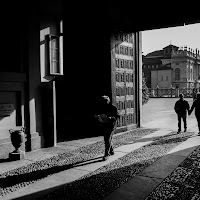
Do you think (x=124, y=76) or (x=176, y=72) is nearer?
(x=124, y=76)

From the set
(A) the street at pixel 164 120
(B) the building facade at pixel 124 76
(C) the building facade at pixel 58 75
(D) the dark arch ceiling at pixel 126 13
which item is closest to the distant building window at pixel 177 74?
(A) the street at pixel 164 120

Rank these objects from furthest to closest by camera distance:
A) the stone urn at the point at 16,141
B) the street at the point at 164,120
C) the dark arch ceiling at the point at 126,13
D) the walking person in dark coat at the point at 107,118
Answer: the street at the point at 164,120 → the dark arch ceiling at the point at 126,13 → the stone urn at the point at 16,141 → the walking person in dark coat at the point at 107,118

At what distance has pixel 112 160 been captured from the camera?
21.2 ft

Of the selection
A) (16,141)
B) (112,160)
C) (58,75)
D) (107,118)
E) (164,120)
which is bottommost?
(112,160)

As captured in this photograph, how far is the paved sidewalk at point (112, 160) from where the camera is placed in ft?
14.2

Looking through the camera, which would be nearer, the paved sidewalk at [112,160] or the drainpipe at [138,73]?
the paved sidewalk at [112,160]

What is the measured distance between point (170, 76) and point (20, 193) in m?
77.0

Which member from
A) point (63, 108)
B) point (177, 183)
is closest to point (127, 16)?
point (63, 108)

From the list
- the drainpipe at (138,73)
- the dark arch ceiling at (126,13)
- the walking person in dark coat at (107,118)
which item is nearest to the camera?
the walking person in dark coat at (107,118)

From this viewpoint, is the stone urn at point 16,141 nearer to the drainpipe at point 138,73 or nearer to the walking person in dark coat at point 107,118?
the walking person in dark coat at point 107,118

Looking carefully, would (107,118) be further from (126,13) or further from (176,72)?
(176,72)

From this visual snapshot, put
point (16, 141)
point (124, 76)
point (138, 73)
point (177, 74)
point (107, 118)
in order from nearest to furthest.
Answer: point (107, 118) → point (16, 141) → point (124, 76) → point (138, 73) → point (177, 74)

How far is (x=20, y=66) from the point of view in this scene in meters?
7.54

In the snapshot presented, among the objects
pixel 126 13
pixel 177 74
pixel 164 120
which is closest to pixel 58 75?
pixel 126 13
